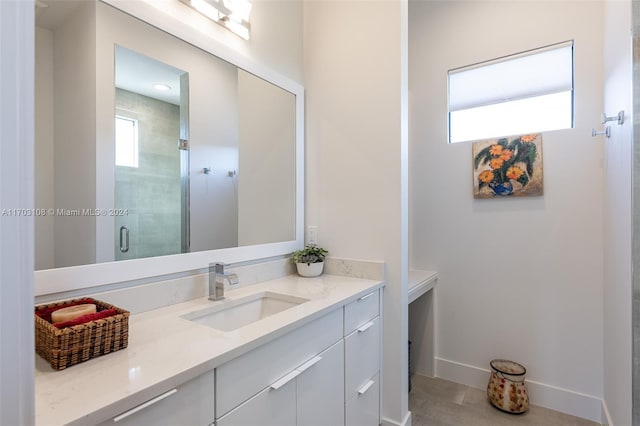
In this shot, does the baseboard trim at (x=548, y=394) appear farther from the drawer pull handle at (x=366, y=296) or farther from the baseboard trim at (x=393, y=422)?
the drawer pull handle at (x=366, y=296)

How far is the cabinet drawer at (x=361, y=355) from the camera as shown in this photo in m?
1.47

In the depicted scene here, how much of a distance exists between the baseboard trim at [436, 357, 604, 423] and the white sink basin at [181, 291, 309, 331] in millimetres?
1591

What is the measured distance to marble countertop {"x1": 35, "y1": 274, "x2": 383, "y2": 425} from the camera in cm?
64

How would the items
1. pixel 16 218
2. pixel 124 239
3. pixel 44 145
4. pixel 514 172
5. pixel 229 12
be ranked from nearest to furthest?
1. pixel 16 218
2. pixel 44 145
3. pixel 124 239
4. pixel 229 12
5. pixel 514 172

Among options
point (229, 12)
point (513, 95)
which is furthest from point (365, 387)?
point (513, 95)

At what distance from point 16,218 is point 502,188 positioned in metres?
2.41

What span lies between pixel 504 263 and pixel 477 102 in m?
1.17

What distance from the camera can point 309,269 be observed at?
1855 mm

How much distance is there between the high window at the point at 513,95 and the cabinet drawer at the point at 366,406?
181 cm

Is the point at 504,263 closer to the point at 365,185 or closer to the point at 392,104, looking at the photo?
the point at 365,185

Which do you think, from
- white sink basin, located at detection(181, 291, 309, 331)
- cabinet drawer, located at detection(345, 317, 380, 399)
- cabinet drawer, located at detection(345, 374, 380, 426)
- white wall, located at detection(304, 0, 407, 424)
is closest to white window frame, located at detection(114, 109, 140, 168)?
white sink basin, located at detection(181, 291, 309, 331)

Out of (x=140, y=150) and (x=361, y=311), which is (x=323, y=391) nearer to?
(x=361, y=311)

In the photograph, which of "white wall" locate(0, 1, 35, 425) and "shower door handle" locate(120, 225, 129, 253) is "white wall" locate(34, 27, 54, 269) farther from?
"white wall" locate(0, 1, 35, 425)

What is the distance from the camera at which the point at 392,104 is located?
5.74 feet
